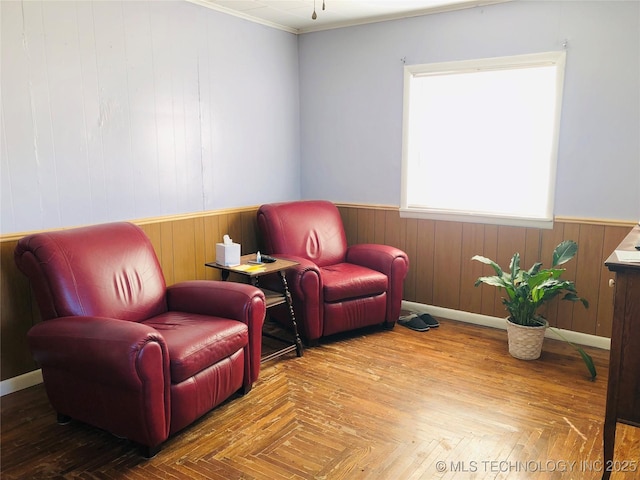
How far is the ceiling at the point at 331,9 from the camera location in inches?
145

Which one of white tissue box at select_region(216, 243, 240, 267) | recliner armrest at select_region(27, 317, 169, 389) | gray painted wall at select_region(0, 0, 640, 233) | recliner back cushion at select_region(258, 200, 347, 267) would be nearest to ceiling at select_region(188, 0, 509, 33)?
gray painted wall at select_region(0, 0, 640, 233)

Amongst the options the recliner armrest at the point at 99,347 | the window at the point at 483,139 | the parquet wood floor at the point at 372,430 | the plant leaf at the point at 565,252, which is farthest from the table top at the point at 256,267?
the plant leaf at the point at 565,252

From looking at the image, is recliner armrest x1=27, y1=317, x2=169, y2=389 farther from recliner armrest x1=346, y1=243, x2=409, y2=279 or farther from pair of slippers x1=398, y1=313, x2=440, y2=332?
pair of slippers x1=398, y1=313, x2=440, y2=332

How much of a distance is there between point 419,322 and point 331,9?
8.17 ft

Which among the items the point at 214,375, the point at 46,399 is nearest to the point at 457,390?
the point at 214,375

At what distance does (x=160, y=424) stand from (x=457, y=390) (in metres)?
1.63

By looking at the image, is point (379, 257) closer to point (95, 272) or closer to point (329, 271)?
point (329, 271)

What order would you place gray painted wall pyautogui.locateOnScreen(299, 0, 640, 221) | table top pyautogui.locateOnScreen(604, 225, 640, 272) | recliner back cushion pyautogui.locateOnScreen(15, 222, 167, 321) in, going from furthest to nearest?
gray painted wall pyautogui.locateOnScreen(299, 0, 640, 221), recliner back cushion pyautogui.locateOnScreen(15, 222, 167, 321), table top pyautogui.locateOnScreen(604, 225, 640, 272)

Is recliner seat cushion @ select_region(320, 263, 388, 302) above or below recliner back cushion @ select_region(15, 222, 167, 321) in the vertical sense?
below

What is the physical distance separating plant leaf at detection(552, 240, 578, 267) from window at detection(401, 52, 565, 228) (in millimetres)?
389

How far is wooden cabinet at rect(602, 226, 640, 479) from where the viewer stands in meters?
1.88

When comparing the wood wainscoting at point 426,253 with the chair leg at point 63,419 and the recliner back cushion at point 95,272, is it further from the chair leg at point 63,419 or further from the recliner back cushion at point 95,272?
the chair leg at point 63,419

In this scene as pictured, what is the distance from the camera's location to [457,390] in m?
2.91

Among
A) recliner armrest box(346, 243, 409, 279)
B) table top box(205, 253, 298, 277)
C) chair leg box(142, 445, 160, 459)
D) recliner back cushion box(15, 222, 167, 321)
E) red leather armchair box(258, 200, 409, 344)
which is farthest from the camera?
recliner armrest box(346, 243, 409, 279)
